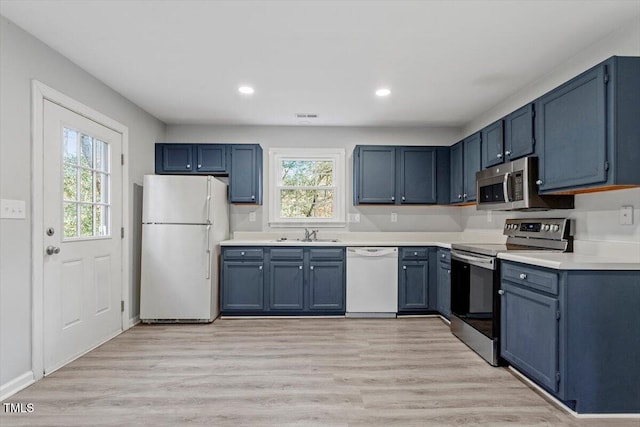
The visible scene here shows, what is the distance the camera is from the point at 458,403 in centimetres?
219

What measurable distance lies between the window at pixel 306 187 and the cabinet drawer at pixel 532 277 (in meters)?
2.44

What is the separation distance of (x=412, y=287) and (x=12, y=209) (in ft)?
12.3

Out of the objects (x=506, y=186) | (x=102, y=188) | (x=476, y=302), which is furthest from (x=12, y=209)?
(x=506, y=186)

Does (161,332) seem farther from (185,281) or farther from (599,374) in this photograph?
(599,374)

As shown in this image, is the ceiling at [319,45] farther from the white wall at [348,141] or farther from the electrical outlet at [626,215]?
the electrical outlet at [626,215]

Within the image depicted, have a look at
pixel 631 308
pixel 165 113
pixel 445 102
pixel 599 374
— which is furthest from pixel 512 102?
pixel 165 113

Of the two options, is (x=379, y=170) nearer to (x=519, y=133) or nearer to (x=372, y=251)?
(x=372, y=251)

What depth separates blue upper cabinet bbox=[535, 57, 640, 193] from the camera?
2.01 m

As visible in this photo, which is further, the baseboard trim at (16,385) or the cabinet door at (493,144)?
the cabinet door at (493,144)

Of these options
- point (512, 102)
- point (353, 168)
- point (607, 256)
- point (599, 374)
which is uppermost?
point (512, 102)

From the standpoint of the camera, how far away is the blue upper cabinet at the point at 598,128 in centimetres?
201

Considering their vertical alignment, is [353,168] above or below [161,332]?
above

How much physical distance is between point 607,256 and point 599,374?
792 mm

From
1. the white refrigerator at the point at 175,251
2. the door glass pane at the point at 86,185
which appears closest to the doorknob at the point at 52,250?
the door glass pane at the point at 86,185
